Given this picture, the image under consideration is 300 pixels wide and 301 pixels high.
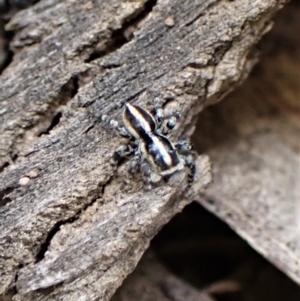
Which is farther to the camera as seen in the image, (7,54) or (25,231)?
(7,54)

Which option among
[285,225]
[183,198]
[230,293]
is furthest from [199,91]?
[230,293]

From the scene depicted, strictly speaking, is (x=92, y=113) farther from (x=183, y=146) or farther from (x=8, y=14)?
(x=8, y=14)

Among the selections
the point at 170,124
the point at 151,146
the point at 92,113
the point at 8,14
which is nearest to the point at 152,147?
the point at 151,146

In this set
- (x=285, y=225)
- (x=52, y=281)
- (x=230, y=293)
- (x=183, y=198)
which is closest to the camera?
(x=52, y=281)

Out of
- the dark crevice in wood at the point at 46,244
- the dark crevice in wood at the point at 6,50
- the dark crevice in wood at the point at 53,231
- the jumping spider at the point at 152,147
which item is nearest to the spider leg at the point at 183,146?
the jumping spider at the point at 152,147

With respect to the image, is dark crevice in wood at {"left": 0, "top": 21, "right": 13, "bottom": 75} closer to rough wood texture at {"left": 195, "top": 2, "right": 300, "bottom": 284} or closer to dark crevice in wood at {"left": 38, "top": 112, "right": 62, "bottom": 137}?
dark crevice in wood at {"left": 38, "top": 112, "right": 62, "bottom": 137}

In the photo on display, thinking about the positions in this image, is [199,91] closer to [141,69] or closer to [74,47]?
[141,69]

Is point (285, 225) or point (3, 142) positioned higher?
point (3, 142)
